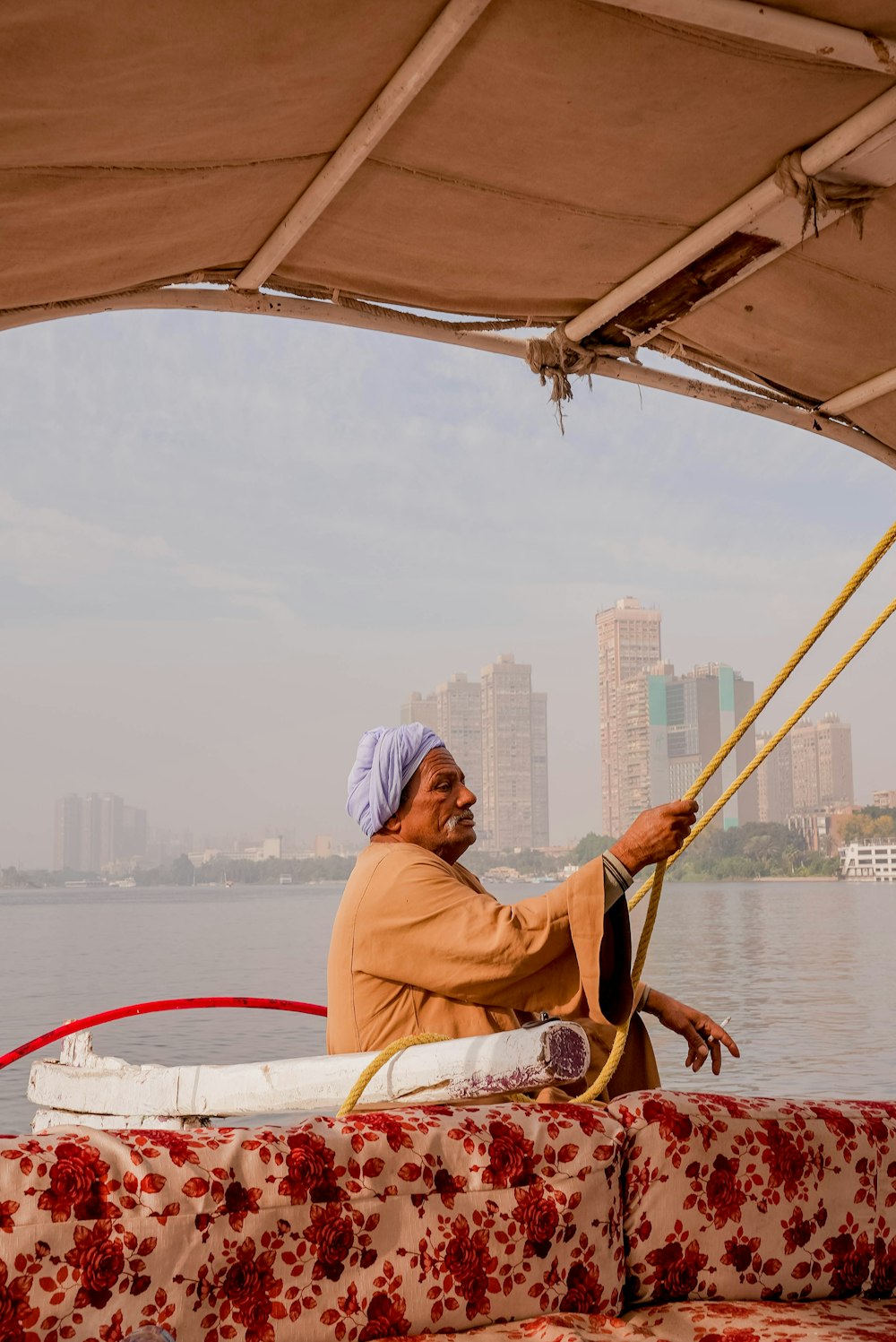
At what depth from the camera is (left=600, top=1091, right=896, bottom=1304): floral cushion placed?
6.34 feet

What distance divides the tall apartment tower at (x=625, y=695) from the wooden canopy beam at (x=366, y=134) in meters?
62.5

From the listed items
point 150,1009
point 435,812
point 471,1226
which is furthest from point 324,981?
point 471,1226

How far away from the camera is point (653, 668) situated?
66375 mm

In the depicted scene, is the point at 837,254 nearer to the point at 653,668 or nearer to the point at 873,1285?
the point at 873,1285

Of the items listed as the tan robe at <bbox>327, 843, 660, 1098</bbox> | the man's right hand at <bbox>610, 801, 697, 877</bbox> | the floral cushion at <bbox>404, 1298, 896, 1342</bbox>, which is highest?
the man's right hand at <bbox>610, 801, 697, 877</bbox>

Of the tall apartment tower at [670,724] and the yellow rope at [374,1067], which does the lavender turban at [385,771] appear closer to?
the yellow rope at [374,1067]

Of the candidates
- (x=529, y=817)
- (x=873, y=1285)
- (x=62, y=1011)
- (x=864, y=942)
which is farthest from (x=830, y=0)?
(x=529, y=817)

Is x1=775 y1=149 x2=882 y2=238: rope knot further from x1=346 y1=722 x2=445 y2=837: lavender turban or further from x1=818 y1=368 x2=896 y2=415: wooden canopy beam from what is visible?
x1=346 y1=722 x2=445 y2=837: lavender turban

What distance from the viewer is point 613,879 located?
2.10 m

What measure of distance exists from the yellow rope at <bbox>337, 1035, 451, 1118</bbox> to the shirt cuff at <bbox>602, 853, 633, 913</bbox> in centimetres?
36

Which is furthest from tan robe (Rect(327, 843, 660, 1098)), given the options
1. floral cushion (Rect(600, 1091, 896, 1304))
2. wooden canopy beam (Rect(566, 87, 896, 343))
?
wooden canopy beam (Rect(566, 87, 896, 343))

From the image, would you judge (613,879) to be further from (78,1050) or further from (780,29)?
(78,1050)

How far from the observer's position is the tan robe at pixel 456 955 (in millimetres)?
2117

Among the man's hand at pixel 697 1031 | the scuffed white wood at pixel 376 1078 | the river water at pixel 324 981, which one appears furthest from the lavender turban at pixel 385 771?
the river water at pixel 324 981
